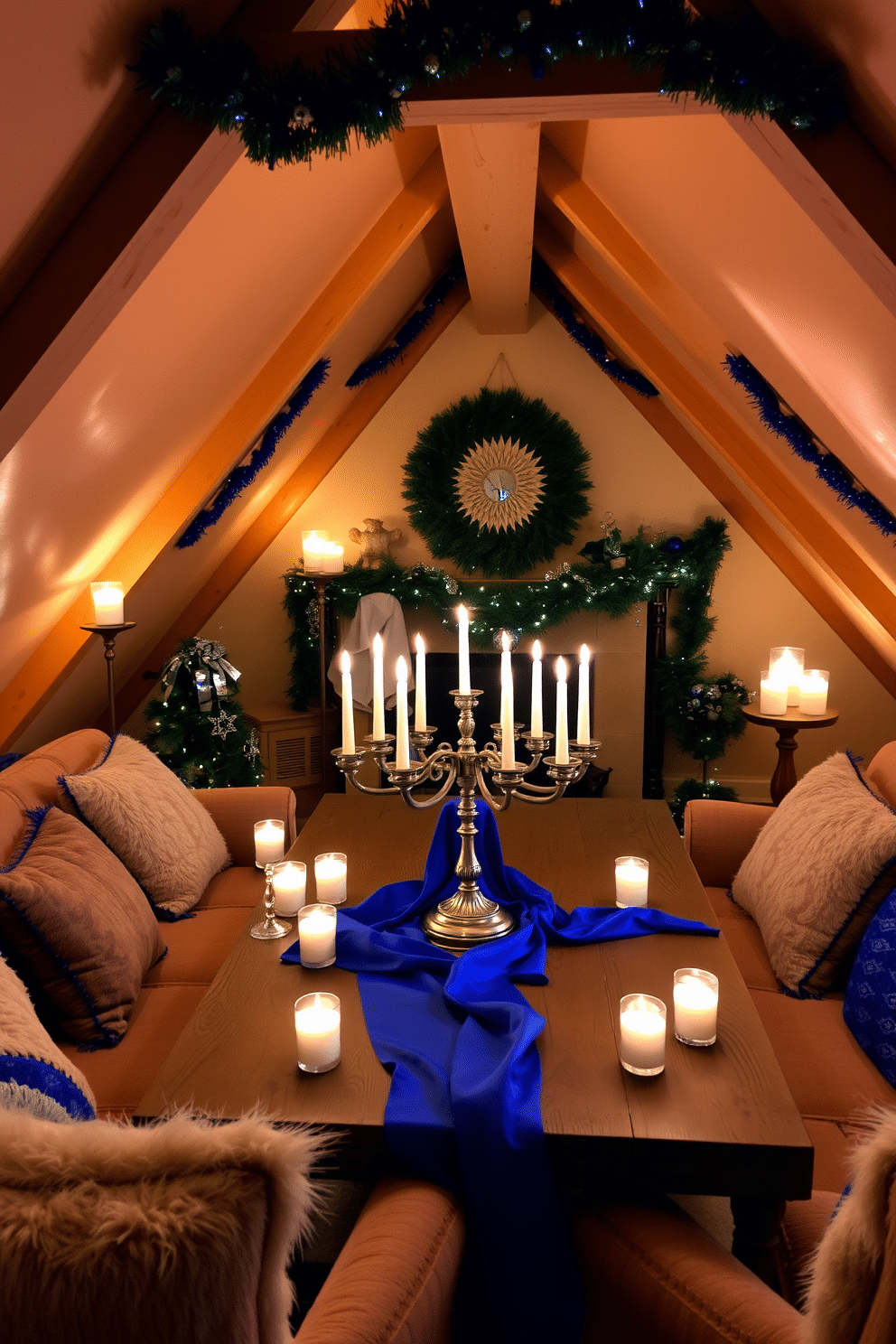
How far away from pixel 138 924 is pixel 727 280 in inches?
87.9

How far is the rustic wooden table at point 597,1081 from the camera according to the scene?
1333 mm

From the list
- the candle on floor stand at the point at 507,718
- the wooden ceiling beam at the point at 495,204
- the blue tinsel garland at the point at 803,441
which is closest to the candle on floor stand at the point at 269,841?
the candle on floor stand at the point at 507,718

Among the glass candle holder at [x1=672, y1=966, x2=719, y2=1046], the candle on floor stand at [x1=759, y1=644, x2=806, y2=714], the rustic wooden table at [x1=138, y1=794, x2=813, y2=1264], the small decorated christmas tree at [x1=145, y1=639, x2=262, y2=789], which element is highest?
the candle on floor stand at [x1=759, y1=644, x2=806, y2=714]

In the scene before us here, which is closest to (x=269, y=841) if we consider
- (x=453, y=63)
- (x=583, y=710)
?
(x=583, y=710)

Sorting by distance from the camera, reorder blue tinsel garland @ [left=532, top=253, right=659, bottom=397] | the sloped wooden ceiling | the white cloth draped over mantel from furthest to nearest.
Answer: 1. the white cloth draped over mantel
2. blue tinsel garland @ [left=532, top=253, right=659, bottom=397]
3. the sloped wooden ceiling

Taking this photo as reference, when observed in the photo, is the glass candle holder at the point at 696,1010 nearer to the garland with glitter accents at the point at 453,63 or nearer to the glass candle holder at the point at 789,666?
→ the garland with glitter accents at the point at 453,63

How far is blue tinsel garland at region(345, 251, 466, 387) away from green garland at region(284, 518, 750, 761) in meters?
0.94

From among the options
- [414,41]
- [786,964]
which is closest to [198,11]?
[414,41]

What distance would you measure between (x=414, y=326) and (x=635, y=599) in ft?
5.60

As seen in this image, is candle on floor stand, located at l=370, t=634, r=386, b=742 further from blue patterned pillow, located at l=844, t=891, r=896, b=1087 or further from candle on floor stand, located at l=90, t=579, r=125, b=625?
candle on floor stand, located at l=90, t=579, r=125, b=625

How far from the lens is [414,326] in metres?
4.59

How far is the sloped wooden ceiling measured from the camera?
1569 millimetres

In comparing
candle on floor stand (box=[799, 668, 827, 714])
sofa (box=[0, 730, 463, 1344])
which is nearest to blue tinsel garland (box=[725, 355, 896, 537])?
candle on floor stand (box=[799, 668, 827, 714])

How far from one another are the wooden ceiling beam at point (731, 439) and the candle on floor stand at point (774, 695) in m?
0.48
